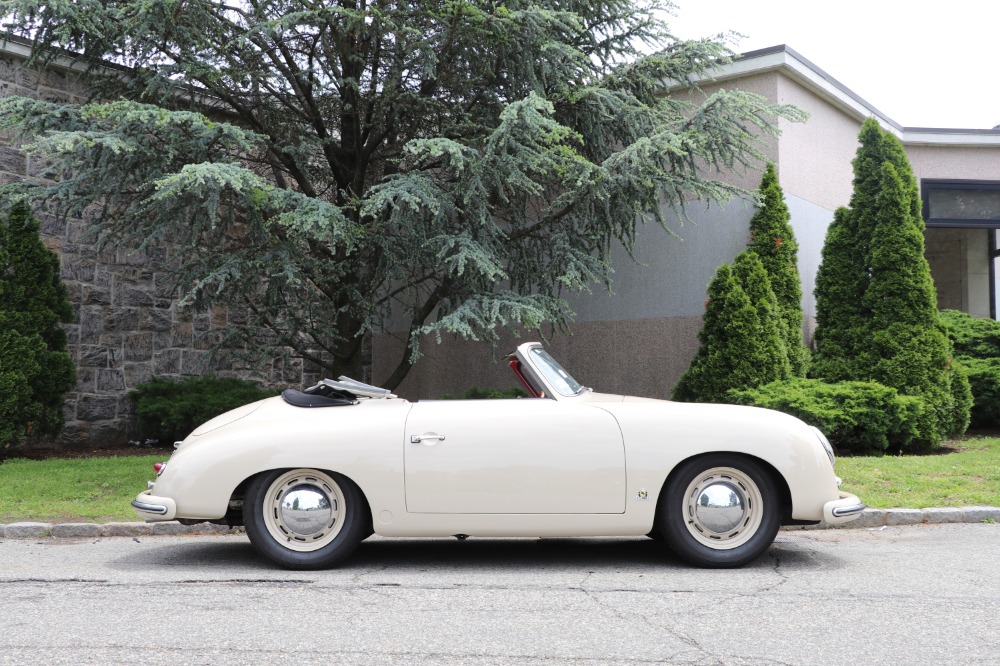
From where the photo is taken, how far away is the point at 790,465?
17.9 ft

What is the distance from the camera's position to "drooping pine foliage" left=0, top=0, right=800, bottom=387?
9.47m

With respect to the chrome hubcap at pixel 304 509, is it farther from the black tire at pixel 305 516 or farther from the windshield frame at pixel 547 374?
the windshield frame at pixel 547 374

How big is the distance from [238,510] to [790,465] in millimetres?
3462

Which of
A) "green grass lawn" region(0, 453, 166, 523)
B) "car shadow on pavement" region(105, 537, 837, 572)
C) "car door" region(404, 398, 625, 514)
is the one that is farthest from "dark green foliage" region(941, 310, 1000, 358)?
"green grass lawn" region(0, 453, 166, 523)

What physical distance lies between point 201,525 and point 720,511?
4.16m

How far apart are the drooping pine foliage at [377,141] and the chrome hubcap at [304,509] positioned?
391cm

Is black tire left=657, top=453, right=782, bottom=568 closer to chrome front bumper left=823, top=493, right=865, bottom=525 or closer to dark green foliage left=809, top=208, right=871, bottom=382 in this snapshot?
chrome front bumper left=823, top=493, right=865, bottom=525

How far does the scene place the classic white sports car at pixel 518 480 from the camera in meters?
5.47

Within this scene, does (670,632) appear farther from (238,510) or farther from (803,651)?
(238,510)

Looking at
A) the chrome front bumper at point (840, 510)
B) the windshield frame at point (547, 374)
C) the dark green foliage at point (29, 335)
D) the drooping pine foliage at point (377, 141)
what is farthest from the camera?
the dark green foliage at point (29, 335)

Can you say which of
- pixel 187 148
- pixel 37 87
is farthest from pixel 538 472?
pixel 37 87

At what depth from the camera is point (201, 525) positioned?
725cm

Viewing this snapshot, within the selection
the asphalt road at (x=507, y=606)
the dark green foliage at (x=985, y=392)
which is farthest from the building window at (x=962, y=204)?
the asphalt road at (x=507, y=606)

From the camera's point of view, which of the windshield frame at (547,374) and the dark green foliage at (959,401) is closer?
the windshield frame at (547,374)
